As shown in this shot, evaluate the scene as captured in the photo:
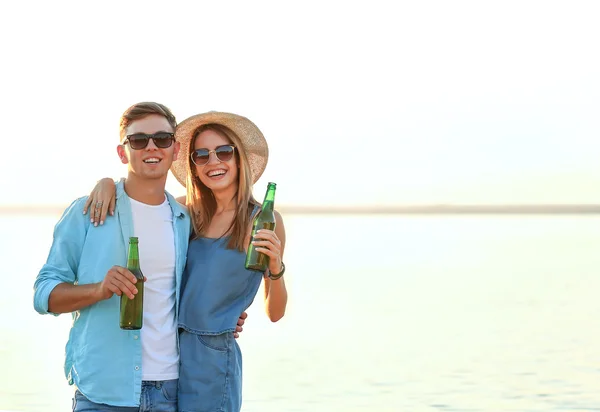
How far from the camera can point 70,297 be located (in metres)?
2.66

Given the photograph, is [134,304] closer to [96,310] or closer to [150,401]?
[96,310]

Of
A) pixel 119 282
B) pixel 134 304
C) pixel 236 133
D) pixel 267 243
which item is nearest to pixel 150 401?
pixel 134 304

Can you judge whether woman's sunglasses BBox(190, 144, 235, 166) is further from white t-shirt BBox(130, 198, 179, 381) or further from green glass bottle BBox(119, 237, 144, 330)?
green glass bottle BBox(119, 237, 144, 330)

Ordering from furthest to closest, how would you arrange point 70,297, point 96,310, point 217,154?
point 217,154
point 96,310
point 70,297

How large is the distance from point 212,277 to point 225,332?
0.51ft

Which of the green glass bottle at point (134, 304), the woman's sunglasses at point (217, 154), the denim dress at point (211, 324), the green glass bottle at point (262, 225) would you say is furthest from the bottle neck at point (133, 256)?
the woman's sunglasses at point (217, 154)

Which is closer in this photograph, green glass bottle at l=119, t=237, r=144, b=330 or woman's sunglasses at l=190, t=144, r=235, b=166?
green glass bottle at l=119, t=237, r=144, b=330

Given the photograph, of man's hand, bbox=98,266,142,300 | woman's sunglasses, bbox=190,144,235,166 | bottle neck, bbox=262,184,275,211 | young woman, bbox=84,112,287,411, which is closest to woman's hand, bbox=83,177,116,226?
young woman, bbox=84,112,287,411

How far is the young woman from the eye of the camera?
9.29ft

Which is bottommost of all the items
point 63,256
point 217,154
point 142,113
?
point 63,256

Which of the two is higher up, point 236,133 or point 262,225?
point 236,133

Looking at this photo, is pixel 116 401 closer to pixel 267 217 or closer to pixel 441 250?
pixel 267 217

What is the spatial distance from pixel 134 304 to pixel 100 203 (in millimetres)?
298

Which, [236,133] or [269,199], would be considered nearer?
[269,199]
